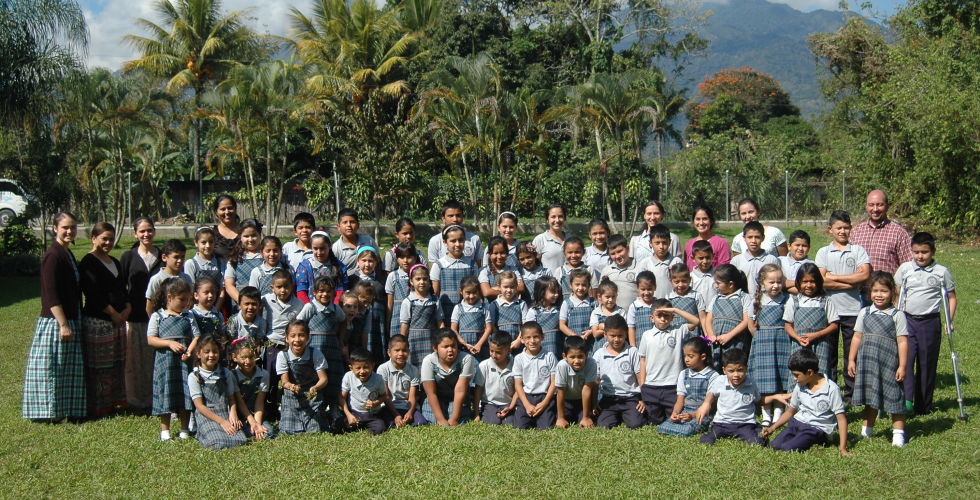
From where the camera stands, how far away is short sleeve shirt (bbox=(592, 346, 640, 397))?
5844 mm

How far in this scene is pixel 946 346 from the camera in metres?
8.15

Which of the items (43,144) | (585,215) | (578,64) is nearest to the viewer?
(43,144)

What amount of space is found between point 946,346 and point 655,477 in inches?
197

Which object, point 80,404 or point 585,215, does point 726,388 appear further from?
point 585,215

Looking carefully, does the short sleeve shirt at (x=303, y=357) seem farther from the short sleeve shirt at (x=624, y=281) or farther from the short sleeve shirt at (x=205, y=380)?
the short sleeve shirt at (x=624, y=281)

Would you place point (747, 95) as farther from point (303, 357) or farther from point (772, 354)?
point (303, 357)

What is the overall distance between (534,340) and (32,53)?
12282 millimetres

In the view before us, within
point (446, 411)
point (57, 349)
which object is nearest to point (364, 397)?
point (446, 411)

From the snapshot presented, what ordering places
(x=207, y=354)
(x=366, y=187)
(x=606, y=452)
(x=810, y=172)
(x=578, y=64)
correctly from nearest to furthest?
1. (x=606, y=452)
2. (x=207, y=354)
3. (x=366, y=187)
4. (x=578, y=64)
5. (x=810, y=172)

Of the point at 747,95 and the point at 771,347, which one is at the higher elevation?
the point at 747,95

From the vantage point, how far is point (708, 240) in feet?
21.1

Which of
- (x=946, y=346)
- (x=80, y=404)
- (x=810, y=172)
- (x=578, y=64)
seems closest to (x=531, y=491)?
(x=80, y=404)

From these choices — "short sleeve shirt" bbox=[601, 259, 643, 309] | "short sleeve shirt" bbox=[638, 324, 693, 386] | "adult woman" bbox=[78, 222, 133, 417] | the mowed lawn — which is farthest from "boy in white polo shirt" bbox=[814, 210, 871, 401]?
"adult woman" bbox=[78, 222, 133, 417]

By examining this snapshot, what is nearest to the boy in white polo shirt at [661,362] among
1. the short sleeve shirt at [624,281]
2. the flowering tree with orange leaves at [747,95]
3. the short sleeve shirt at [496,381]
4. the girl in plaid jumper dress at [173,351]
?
the short sleeve shirt at [624,281]
